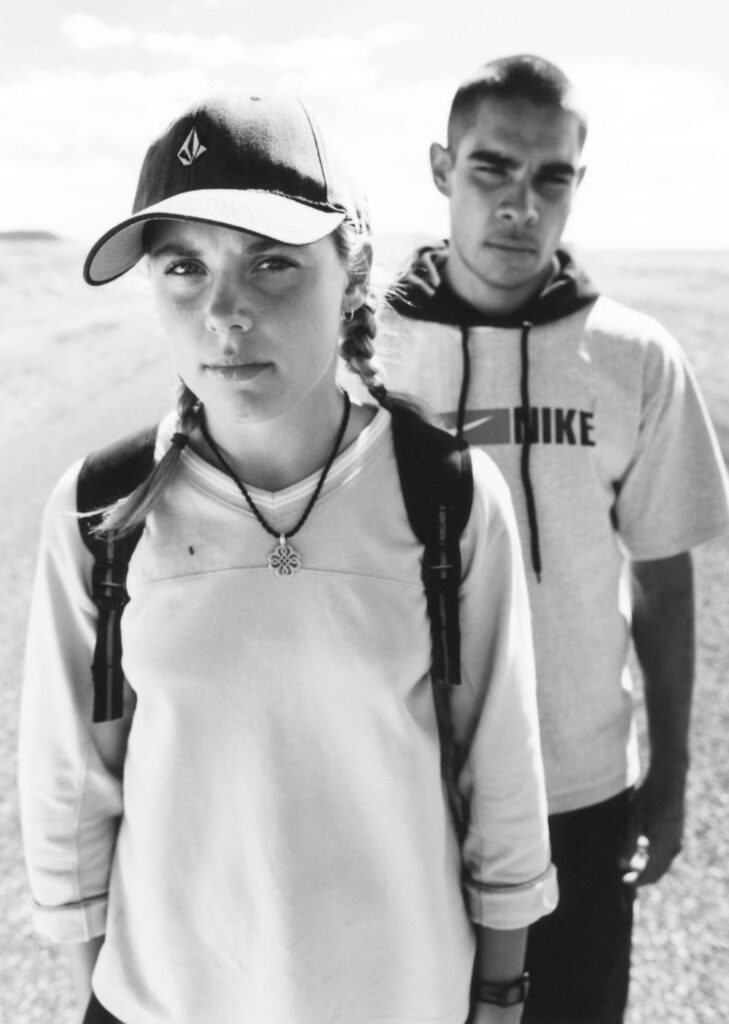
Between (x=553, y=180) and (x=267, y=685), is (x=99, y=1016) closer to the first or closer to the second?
(x=267, y=685)

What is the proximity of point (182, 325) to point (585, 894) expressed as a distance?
60.7 inches

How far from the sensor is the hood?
2.11 m

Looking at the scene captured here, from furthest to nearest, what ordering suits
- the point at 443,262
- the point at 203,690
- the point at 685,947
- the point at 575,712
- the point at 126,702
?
1. the point at 685,947
2. the point at 443,262
3. the point at 575,712
4. the point at 126,702
5. the point at 203,690

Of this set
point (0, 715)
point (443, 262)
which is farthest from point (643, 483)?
point (0, 715)

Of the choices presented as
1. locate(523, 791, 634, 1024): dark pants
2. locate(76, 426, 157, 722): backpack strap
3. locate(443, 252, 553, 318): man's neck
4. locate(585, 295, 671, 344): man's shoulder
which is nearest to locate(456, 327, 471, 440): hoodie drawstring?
locate(443, 252, 553, 318): man's neck

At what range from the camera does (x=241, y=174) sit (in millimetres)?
1395

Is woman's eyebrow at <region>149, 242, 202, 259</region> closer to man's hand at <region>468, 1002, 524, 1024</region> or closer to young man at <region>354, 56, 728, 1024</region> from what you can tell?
young man at <region>354, 56, 728, 1024</region>

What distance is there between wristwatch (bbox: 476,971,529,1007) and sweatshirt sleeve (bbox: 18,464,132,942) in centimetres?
66

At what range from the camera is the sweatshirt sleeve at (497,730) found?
151cm

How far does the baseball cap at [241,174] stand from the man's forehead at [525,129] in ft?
2.55

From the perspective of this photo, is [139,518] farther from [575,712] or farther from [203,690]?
[575,712]

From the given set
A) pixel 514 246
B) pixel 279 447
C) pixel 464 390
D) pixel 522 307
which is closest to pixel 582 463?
pixel 464 390

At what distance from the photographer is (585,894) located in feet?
6.95

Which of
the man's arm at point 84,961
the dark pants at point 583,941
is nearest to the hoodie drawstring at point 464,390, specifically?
the dark pants at point 583,941
